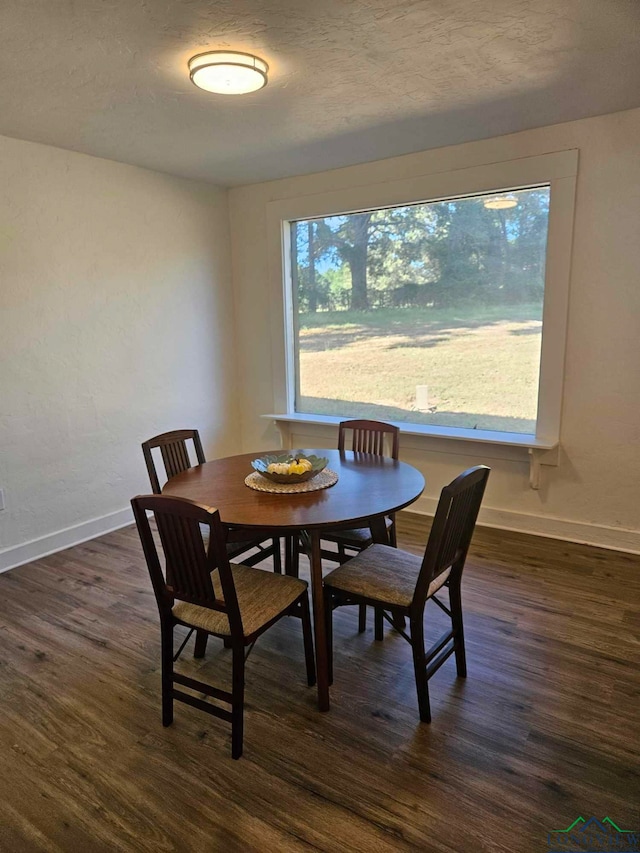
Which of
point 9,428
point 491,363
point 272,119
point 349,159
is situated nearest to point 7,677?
point 9,428

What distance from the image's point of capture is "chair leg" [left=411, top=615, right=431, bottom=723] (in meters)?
1.84

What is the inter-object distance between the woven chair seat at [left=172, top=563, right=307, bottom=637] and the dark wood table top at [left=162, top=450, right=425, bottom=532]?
28cm

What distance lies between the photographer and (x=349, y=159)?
11.9 ft

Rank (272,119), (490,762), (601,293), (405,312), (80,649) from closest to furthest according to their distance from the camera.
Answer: (490,762), (80,649), (272,119), (601,293), (405,312)

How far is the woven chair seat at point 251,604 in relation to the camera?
180 cm

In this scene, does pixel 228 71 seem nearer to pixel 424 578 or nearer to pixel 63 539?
pixel 424 578

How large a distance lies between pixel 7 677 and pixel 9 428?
1.50 metres

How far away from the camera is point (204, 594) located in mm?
1748

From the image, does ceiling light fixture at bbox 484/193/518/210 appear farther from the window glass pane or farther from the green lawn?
the green lawn

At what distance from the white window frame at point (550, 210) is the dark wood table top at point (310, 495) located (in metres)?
1.27

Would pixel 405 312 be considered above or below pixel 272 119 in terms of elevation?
below

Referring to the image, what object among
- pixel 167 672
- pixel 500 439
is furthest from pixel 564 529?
pixel 167 672

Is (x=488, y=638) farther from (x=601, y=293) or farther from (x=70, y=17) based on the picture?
(x=70, y=17)

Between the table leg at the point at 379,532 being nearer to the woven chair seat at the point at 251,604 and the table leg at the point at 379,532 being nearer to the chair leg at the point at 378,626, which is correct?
the chair leg at the point at 378,626
